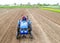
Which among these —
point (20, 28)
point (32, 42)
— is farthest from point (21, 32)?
point (32, 42)

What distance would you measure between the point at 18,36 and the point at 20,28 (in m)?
0.75

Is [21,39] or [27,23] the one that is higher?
[27,23]

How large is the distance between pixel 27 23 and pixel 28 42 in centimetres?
180

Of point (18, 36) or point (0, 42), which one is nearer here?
point (0, 42)

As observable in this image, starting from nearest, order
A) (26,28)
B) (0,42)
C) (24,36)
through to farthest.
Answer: (0,42) → (26,28) → (24,36)

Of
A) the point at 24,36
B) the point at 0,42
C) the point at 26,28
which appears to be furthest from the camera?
the point at 24,36

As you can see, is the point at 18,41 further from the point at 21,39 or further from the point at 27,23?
the point at 27,23

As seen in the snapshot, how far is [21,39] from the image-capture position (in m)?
12.6

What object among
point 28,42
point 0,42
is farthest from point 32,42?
point 0,42

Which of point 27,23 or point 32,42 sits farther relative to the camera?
point 27,23

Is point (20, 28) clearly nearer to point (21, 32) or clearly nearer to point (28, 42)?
point (21, 32)

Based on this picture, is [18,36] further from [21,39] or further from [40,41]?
[40,41]

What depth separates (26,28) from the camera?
40.2 feet

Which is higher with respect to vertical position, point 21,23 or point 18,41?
point 21,23
